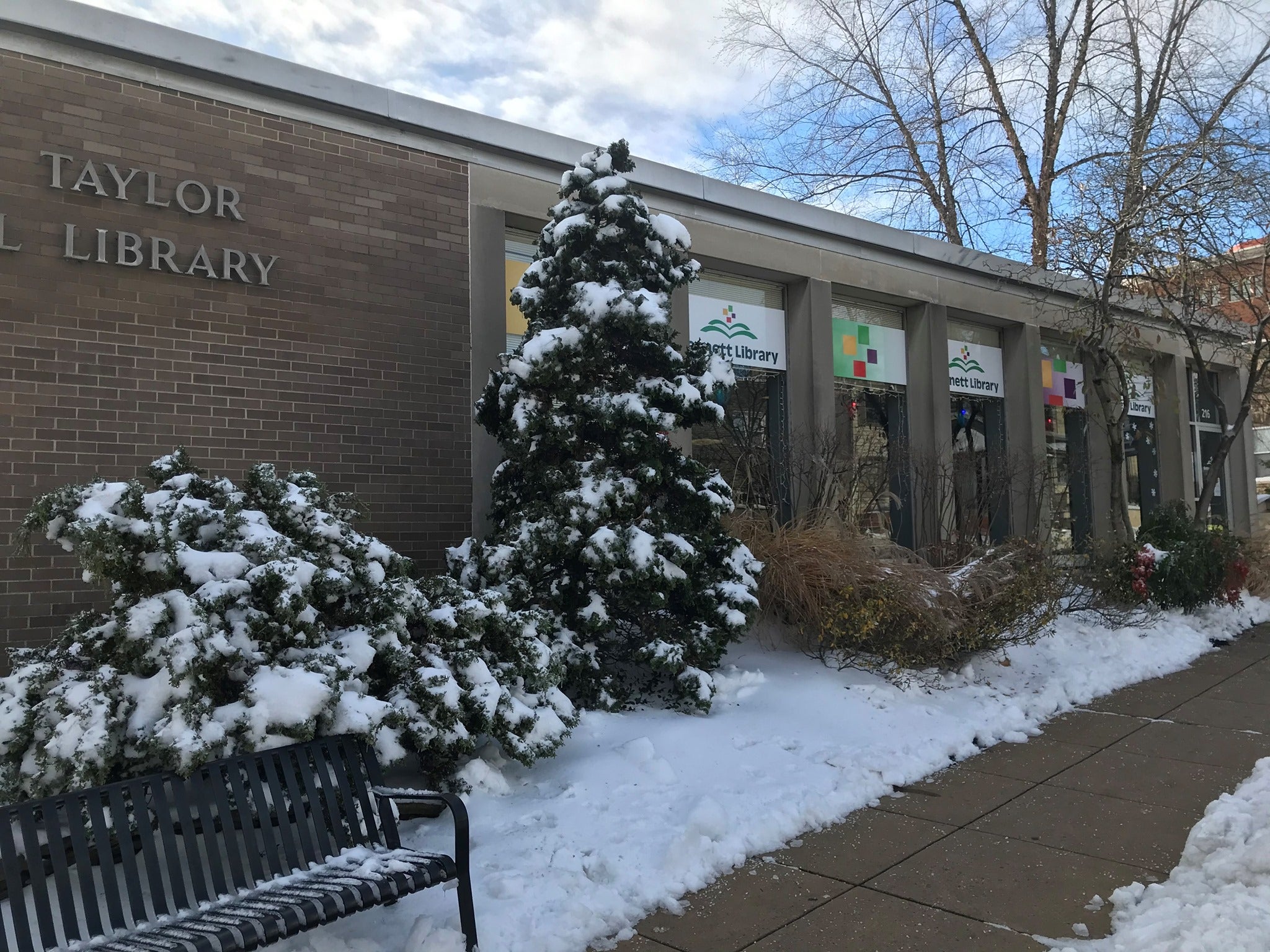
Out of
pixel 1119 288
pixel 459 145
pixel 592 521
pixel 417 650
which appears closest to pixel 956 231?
pixel 1119 288

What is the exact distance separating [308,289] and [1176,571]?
9.62 metres

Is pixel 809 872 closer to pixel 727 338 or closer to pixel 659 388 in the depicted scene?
pixel 659 388

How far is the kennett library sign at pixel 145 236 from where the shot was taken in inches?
252

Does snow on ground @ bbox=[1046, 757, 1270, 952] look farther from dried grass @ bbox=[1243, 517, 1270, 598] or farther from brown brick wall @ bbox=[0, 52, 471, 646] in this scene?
dried grass @ bbox=[1243, 517, 1270, 598]

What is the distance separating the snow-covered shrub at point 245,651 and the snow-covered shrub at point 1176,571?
7809mm

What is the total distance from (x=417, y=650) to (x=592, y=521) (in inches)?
65.5

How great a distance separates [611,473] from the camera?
654 cm

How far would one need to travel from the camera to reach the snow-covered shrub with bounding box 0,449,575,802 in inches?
153

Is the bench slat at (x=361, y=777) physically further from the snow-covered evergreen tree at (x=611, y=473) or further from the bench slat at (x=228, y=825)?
the snow-covered evergreen tree at (x=611, y=473)

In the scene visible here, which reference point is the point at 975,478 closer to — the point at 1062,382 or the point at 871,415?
the point at 871,415

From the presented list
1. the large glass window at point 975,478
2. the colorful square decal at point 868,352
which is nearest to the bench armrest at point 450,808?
the large glass window at point 975,478

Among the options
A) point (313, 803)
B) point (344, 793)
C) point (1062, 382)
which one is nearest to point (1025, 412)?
point (1062, 382)

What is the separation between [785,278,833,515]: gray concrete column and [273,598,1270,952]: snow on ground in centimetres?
392

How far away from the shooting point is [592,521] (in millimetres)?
6371
